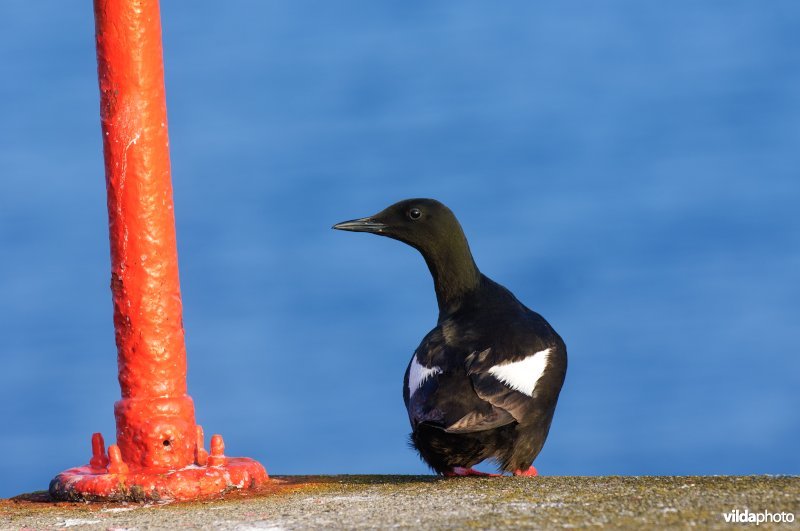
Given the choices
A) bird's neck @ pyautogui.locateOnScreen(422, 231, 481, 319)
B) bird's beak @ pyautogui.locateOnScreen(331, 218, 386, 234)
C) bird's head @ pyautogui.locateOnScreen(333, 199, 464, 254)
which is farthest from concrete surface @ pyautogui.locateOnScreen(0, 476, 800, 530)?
bird's beak @ pyautogui.locateOnScreen(331, 218, 386, 234)

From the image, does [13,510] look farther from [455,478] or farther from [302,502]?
[455,478]

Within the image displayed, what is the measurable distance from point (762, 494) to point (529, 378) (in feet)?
4.44

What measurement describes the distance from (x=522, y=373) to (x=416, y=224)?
1184 mm

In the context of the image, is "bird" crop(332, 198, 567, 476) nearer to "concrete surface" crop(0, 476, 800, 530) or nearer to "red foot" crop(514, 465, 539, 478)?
"red foot" crop(514, 465, 539, 478)

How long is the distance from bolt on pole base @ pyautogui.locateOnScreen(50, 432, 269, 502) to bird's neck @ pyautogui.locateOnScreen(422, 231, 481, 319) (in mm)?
1345

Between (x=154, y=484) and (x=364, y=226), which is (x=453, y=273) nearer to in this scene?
(x=364, y=226)

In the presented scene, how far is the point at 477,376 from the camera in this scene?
550 centimetres

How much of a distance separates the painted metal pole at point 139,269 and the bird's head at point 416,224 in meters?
1.17

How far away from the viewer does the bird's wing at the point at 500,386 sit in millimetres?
5379

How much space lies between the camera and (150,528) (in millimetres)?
4625

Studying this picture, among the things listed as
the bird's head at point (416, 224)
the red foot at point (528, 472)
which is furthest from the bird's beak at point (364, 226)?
the red foot at point (528, 472)

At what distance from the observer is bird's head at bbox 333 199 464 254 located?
6.38 m

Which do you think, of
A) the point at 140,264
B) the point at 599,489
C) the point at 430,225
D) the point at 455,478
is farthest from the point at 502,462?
the point at 140,264

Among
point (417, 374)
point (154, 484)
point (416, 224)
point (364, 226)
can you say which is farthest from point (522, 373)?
point (154, 484)
